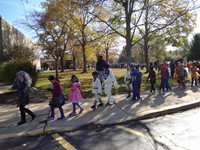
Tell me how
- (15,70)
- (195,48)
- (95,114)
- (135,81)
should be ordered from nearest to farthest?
(95,114) → (135,81) → (15,70) → (195,48)

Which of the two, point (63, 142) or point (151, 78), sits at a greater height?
point (151, 78)

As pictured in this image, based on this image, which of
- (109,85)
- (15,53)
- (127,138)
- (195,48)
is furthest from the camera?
(195,48)

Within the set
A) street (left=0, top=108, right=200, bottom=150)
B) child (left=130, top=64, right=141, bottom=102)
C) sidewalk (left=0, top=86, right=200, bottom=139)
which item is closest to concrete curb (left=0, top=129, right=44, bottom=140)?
sidewalk (left=0, top=86, right=200, bottom=139)

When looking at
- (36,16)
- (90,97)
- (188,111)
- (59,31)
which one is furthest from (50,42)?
(188,111)

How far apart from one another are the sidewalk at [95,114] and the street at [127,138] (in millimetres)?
383

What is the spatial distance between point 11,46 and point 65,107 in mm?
21956

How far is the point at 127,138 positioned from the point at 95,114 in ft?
8.26

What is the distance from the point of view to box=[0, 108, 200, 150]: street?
544 centimetres

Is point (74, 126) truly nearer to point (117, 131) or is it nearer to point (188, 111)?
point (117, 131)

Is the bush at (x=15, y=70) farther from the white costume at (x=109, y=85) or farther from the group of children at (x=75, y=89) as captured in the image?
the white costume at (x=109, y=85)

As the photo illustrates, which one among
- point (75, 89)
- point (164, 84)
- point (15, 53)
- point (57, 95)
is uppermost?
point (15, 53)

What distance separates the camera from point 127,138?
5.97m

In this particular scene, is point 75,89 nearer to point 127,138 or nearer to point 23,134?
point 23,134

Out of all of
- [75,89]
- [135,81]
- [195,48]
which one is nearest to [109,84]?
[135,81]
